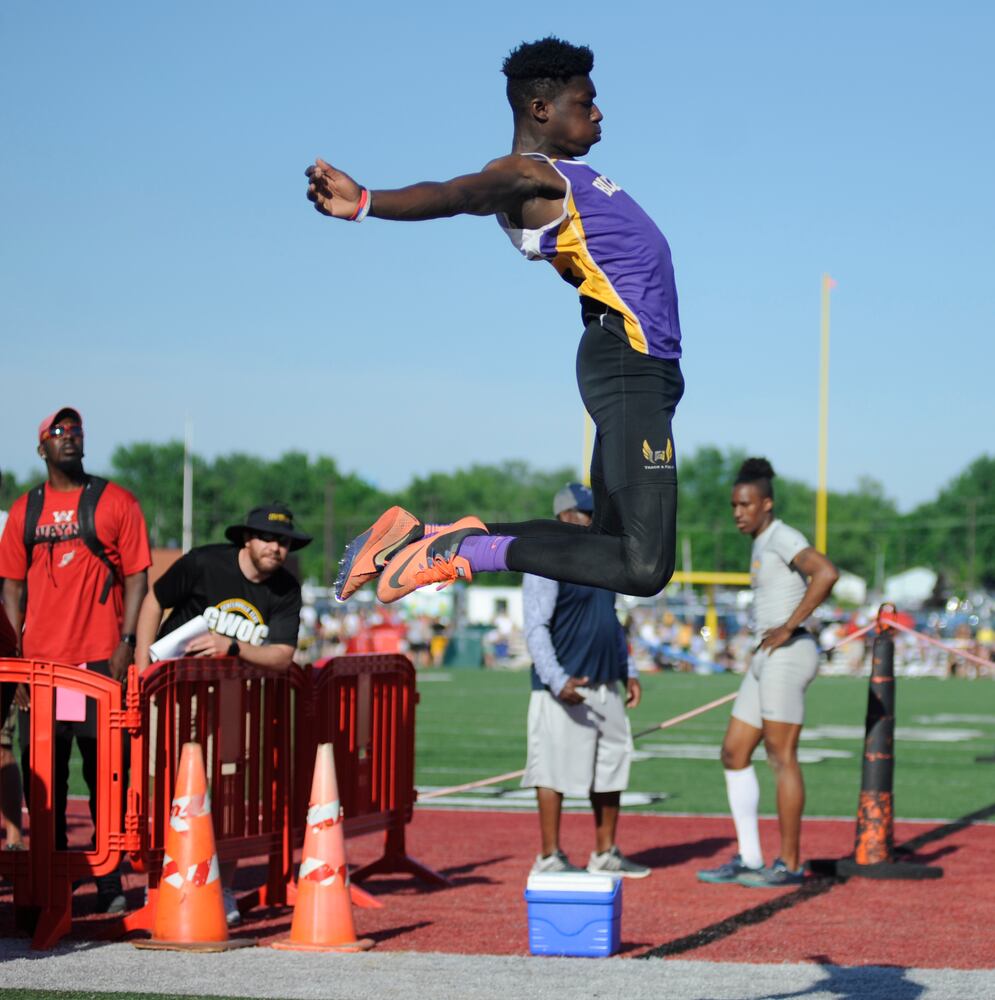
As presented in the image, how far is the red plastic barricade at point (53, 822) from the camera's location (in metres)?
7.14

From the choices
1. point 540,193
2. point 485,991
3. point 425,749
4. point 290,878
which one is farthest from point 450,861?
point 425,749

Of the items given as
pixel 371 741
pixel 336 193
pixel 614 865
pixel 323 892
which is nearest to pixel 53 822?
pixel 323 892

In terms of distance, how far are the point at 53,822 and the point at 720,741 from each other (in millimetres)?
13718

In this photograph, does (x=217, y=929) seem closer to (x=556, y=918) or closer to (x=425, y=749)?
(x=556, y=918)

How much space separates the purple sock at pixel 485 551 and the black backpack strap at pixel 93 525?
3.28m

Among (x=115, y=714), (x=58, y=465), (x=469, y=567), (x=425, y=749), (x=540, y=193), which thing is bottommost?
(x=425, y=749)

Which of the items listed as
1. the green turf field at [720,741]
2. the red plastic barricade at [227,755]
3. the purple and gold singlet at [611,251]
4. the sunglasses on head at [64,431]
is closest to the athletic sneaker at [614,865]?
the red plastic barricade at [227,755]

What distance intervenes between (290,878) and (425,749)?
9.94 m

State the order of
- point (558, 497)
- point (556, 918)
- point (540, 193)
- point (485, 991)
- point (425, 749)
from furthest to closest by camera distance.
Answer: point (425, 749), point (558, 497), point (556, 918), point (485, 991), point (540, 193)

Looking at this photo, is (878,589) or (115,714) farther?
(878,589)

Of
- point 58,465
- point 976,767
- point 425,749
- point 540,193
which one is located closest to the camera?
point 540,193

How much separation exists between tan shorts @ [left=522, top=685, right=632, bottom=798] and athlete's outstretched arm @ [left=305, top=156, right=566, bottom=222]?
4894 mm

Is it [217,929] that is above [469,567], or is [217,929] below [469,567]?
below

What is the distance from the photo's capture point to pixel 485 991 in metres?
6.19
